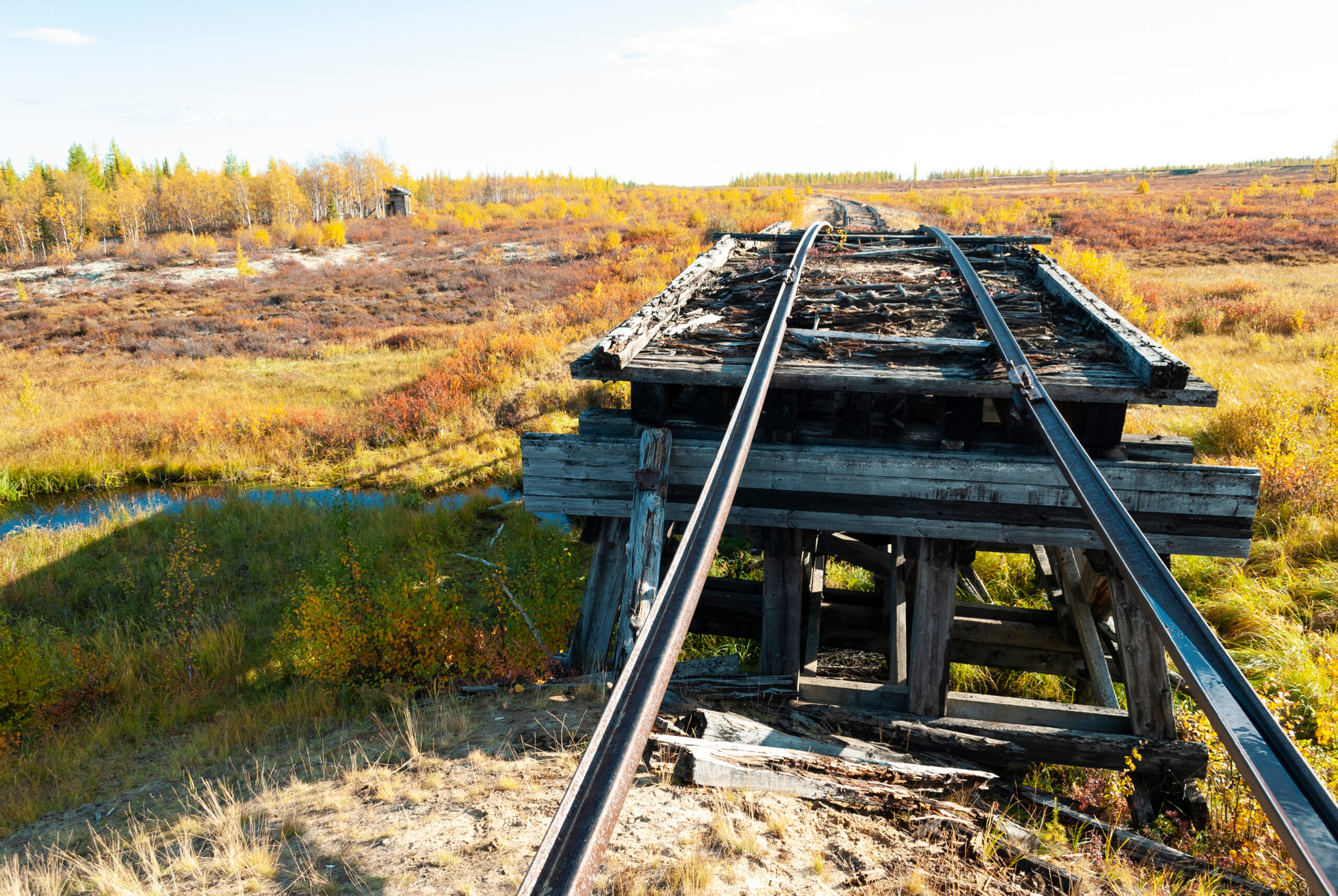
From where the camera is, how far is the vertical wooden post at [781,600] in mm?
4355

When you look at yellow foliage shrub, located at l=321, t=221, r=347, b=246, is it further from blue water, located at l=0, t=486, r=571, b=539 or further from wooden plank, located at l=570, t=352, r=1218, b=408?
wooden plank, located at l=570, t=352, r=1218, b=408

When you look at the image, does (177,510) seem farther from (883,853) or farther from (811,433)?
(883,853)

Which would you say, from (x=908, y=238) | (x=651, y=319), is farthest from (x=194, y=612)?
(x=908, y=238)

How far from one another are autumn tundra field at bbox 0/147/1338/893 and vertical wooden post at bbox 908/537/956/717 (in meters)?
0.98

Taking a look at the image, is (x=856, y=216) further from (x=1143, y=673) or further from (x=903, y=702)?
(x=903, y=702)

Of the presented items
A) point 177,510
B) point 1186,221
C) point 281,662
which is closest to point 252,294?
point 177,510

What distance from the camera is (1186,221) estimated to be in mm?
34812

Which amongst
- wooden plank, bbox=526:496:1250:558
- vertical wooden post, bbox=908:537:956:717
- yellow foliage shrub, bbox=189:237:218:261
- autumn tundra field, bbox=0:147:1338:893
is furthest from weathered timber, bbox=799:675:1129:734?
yellow foliage shrub, bbox=189:237:218:261

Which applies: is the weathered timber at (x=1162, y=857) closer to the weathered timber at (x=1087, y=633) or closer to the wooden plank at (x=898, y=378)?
the weathered timber at (x=1087, y=633)

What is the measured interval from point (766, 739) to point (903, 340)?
240 cm

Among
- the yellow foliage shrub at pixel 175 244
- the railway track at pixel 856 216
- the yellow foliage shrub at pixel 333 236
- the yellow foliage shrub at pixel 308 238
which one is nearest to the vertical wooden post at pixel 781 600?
the railway track at pixel 856 216

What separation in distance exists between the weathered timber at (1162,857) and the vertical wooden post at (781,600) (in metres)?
1.58

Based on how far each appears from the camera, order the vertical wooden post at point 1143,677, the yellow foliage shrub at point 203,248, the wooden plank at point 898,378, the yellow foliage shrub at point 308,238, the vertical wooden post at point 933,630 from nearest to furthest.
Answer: the wooden plank at point 898,378, the vertical wooden post at point 1143,677, the vertical wooden post at point 933,630, the yellow foliage shrub at point 203,248, the yellow foliage shrub at point 308,238

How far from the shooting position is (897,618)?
203 inches
